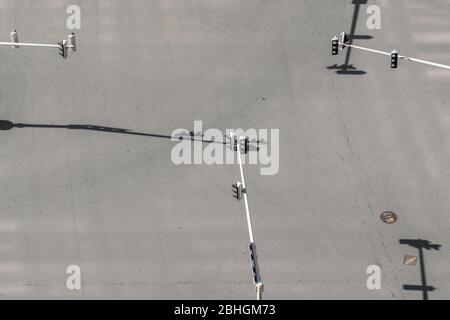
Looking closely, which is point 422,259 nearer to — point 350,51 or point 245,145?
point 245,145

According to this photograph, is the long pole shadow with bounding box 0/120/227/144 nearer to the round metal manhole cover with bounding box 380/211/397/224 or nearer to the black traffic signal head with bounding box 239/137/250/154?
the black traffic signal head with bounding box 239/137/250/154

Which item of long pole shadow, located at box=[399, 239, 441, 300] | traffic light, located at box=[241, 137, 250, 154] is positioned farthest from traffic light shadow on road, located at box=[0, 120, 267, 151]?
long pole shadow, located at box=[399, 239, 441, 300]

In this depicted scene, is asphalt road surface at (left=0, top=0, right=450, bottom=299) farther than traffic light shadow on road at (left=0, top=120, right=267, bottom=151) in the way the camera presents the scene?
No

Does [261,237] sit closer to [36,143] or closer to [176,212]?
[176,212]

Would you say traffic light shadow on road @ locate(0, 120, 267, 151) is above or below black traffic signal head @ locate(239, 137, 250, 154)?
above
